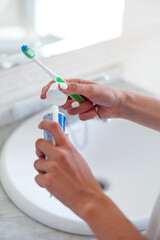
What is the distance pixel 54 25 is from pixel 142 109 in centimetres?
46

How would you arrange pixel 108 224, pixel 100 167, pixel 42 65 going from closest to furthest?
1. pixel 108 224
2. pixel 42 65
3. pixel 100 167

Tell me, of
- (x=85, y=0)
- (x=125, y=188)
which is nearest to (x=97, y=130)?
(x=125, y=188)

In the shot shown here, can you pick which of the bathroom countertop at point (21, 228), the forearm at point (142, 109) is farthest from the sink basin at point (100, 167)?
the forearm at point (142, 109)

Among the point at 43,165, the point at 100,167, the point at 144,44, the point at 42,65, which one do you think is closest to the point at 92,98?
the point at 42,65

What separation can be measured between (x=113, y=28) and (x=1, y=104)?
1.64 feet

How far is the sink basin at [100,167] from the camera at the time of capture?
0.66 metres

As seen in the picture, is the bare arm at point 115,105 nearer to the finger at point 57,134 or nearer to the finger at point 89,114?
the finger at point 89,114

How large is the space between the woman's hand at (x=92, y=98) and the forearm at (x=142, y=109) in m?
0.02

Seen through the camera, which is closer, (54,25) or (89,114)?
(89,114)

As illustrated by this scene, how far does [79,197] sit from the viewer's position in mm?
431

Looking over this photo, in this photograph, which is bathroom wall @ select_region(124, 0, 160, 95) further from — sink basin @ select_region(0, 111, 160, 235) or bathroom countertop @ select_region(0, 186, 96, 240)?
bathroom countertop @ select_region(0, 186, 96, 240)

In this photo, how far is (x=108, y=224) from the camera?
0.42 meters

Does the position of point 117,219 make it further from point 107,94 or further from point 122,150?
point 122,150

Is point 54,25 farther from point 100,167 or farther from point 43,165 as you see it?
point 43,165
